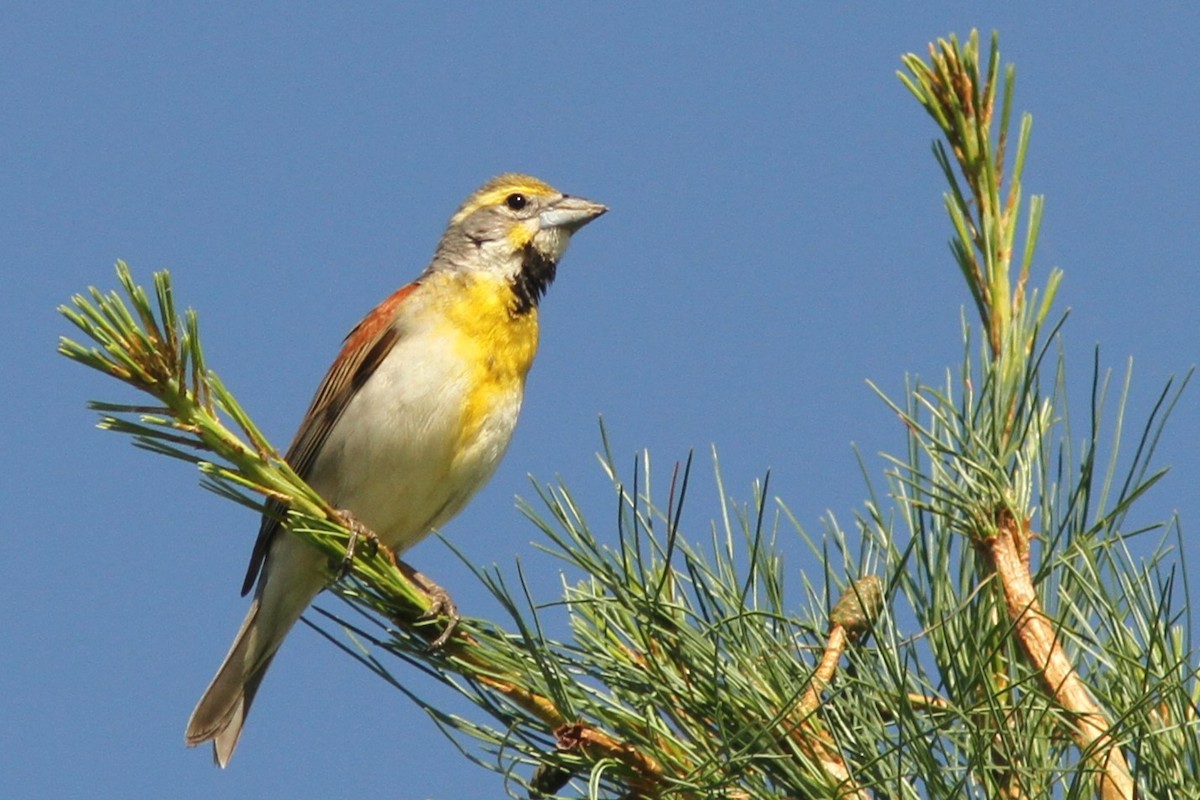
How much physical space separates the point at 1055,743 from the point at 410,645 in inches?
68.3

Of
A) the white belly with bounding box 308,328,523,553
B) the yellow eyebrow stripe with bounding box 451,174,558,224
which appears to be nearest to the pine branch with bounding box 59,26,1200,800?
the white belly with bounding box 308,328,523,553

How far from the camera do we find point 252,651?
7352 millimetres

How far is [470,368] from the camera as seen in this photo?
6.98 meters

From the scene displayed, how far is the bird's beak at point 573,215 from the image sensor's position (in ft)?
27.1

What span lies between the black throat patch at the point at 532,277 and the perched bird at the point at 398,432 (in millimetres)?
26

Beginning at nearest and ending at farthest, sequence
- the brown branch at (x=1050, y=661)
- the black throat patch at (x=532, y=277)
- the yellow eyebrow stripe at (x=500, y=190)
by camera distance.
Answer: the brown branch at (x=1050, y=661) < the black throat patch at (x=532, y=277) < the yellow eyebrow stripe at (x=500, y=190)

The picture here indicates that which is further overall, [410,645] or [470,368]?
[470,368]

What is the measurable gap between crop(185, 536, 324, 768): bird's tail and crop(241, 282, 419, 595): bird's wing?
4.9 inches

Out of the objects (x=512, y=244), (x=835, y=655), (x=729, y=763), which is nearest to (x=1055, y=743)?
(x=835, y=655)

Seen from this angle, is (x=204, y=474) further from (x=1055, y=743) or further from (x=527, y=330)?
(x=527, y=330)

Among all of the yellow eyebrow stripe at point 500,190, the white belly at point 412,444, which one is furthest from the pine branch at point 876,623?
the yellow eyebrow stripe at point 500,190

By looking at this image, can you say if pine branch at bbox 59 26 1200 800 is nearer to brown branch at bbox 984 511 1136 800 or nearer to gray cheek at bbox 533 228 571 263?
brown branch at bbox 984 511 1136 800

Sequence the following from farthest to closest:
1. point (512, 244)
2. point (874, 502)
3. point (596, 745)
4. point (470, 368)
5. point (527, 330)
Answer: point (512, 244) → point (527, 330) → point (470, 368) → point (874, 502) → point (596, 745)

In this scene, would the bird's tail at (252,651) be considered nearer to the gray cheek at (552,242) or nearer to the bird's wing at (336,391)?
the bird's wing at (336,391)
